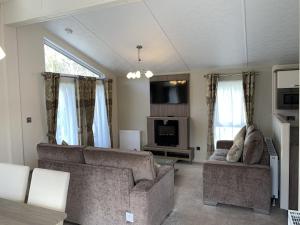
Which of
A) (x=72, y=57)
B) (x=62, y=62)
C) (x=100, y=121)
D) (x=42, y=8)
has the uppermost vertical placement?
(x=42, y=8)

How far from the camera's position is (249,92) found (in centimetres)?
518

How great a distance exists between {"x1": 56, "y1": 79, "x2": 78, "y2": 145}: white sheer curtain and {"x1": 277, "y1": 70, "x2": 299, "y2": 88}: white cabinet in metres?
4.15

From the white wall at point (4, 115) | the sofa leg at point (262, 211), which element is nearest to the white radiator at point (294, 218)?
the sofa leg at point (262, 211)

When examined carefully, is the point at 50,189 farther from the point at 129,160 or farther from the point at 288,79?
the point at 288,79

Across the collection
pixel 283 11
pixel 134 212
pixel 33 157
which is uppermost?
pixel 283 11

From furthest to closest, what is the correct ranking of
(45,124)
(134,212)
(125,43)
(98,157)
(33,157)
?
1. (125,43)
2. (45,124)
3. (33,157)
4. (98,157)
5. (134,212)

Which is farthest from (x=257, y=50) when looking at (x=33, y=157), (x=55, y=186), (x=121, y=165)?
(x=33, y=157)

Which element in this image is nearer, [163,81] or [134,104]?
[163,81]

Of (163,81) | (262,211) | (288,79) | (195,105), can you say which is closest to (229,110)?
(195,105)

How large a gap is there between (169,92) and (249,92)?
1.88 m

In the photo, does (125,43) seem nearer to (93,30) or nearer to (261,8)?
(93,30)

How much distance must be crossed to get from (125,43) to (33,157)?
109 inches

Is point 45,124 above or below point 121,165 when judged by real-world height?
above

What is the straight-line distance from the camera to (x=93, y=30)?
14.5 ft
